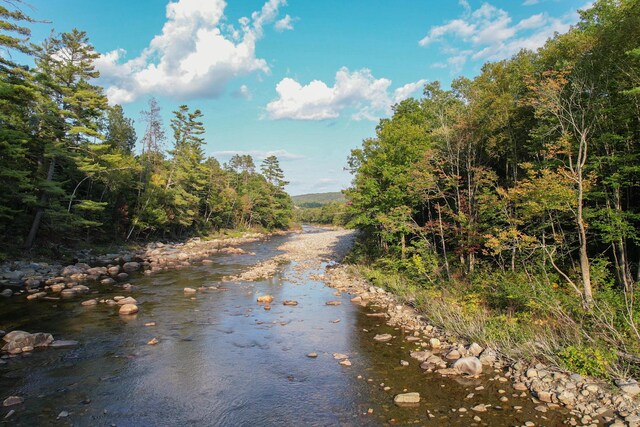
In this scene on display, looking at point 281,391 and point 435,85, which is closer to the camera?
point 281,391

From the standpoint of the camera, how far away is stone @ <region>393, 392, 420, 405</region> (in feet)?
27.6

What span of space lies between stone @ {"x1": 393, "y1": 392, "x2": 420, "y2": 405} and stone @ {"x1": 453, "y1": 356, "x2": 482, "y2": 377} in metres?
2.04

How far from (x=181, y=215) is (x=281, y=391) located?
42447 mm

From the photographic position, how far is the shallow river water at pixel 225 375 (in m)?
7.87

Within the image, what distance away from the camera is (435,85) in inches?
1351

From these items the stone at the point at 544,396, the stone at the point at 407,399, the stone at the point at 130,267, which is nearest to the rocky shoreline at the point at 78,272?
the stone at the point at 130,267

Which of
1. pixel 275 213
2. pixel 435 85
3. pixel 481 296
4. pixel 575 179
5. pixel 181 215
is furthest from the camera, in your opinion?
pixel 275 213

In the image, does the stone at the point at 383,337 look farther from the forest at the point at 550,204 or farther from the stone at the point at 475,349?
the stone at the point at 475,349

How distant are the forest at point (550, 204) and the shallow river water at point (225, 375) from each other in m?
3.14

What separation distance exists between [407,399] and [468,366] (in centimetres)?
250

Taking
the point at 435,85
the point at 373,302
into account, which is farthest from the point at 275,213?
the point at 373,302

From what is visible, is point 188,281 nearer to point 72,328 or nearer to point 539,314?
point 72,328

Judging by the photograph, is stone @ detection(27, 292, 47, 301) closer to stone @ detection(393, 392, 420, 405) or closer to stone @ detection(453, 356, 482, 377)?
stone @ detection(393, 392, 420, 405)

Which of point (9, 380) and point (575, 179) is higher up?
point (575, 179)
